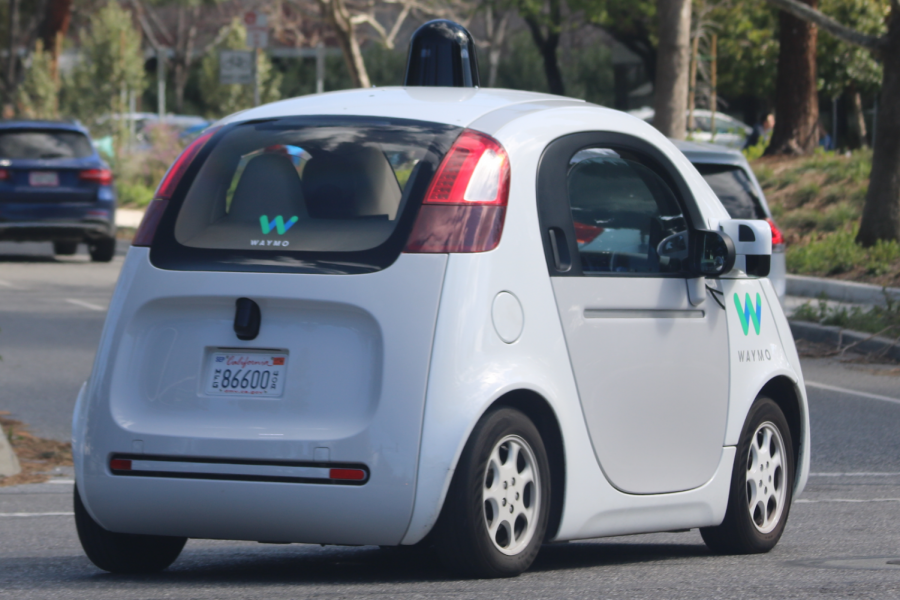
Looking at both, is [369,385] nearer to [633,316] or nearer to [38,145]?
[633,316]

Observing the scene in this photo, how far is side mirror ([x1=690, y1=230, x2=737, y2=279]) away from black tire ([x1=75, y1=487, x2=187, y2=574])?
2.15m

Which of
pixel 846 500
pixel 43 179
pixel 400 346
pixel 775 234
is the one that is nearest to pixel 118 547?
pixel 400 346

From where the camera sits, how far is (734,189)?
1169cm

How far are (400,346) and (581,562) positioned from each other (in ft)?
4.80

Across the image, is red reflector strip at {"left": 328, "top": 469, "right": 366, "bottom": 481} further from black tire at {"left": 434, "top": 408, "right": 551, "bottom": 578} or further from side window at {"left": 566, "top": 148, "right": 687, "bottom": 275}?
side window at {"left": 566, "top": 148, "right": 687, "bottom": 275}

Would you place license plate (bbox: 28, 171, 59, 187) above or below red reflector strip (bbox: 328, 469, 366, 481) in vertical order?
above

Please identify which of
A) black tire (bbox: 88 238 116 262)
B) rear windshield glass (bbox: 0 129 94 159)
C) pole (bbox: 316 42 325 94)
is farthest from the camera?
pole (bbox: 316 42 325 94)

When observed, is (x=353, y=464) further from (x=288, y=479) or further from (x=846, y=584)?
(x=846, y=584)

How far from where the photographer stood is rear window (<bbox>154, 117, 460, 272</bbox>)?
16.3 ft

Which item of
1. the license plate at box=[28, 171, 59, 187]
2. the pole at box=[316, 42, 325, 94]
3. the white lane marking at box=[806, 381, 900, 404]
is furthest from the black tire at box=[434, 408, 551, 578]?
the pole at box=[316, 42, 325, 94]

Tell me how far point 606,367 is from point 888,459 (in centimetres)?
439

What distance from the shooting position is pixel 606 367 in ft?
17.5

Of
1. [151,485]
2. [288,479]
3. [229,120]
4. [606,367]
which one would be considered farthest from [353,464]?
[229,120]

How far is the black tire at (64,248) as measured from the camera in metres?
23.6
